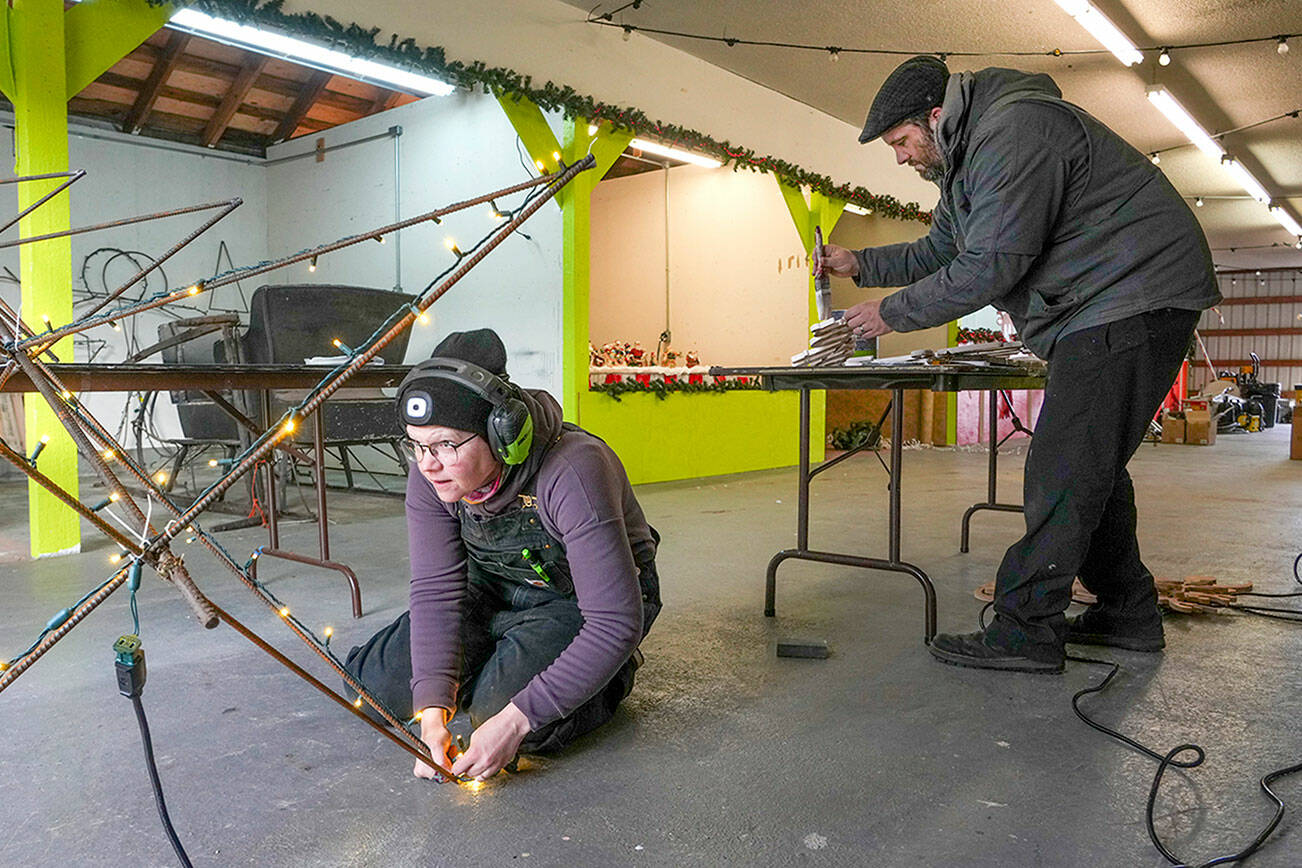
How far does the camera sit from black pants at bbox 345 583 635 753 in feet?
5.82

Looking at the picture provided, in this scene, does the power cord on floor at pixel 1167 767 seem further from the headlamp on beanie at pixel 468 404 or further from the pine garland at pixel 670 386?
the pine garland at pixel 670 386

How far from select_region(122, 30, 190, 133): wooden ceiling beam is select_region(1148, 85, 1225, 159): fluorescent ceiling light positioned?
7498mm

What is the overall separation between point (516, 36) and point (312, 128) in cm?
335

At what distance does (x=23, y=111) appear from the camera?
12.3 feet

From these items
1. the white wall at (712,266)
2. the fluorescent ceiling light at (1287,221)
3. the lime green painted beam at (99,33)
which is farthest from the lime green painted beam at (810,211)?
the fluorescent ceiling light at (1287,221)

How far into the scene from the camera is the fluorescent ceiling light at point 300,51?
467cm

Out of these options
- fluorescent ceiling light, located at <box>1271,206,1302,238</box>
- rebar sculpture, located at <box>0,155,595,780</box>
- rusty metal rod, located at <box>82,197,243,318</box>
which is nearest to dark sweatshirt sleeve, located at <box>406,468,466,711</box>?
rebar sculpture, located at <box>0,155,595,780</box>

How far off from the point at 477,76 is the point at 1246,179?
10080mm

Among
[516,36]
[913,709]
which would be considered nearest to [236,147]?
[516,36]

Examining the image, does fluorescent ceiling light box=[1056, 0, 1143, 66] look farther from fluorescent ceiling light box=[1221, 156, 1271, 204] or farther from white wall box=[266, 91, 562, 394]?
fluorescent ceiling light box=[1221, 156, 1271, 204]

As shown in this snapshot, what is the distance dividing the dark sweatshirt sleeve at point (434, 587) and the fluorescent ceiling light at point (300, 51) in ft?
12.3

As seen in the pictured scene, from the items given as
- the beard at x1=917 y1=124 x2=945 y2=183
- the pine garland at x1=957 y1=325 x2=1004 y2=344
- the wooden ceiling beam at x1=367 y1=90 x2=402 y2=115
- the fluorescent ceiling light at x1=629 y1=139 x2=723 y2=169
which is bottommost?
the pine garland at x1=957 y1=325 x2=1004 y2=344

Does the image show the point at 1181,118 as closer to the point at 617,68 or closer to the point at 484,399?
the point at 617,68

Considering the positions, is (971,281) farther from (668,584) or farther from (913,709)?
(668,584)
